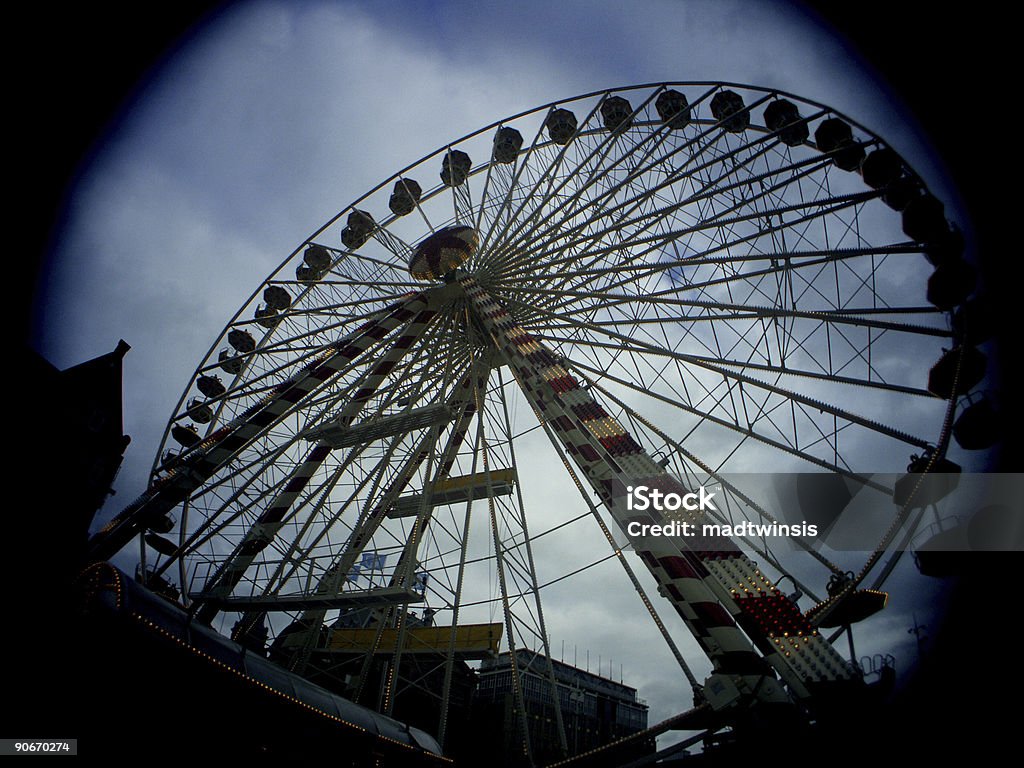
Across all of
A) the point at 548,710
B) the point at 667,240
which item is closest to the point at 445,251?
the point at 667,240

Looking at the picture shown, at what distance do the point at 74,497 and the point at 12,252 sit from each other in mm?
9044

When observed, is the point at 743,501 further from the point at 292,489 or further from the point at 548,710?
the point at 548,710

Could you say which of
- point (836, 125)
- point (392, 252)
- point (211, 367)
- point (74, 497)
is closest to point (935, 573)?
point (836, 125)

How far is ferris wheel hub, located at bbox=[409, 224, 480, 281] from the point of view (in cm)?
1500

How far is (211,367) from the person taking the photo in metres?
17.2

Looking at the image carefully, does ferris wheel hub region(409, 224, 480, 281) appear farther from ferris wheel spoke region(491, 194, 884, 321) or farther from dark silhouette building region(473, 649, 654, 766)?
dark silhouette building region(473, 649, 654, 766)

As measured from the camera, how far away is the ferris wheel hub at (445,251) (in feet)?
49.2

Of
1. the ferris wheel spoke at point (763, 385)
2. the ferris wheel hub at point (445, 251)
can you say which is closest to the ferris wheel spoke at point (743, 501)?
the ferris wheel spoke at point (763, 385)

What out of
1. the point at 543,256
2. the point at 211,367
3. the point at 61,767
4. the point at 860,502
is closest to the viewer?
the point at 61,767

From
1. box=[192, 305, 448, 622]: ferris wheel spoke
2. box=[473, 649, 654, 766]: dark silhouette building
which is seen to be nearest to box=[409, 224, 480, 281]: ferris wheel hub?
box=[192, 305, 448, 622]: ferris wheel spoke

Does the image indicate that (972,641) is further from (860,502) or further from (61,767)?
(61,767)

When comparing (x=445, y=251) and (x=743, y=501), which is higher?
(x=445, y=251)

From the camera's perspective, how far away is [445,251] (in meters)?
15.0

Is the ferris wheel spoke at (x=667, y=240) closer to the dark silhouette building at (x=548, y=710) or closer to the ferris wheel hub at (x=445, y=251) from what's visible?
the ferris wheel hub at (x=445, y=251)
